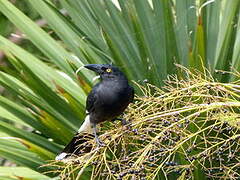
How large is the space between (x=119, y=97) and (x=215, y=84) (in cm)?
91

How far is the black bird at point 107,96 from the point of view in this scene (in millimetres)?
2936

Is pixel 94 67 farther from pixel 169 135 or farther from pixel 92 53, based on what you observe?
pixel 169 135

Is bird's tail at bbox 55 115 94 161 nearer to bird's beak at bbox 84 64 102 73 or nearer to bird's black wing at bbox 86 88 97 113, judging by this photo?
bird's black wing at bbox 86 88 97 113

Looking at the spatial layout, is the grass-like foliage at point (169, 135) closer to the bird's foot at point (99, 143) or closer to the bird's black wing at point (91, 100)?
the bird's foot at point (99, 143)

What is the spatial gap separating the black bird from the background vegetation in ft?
0.20

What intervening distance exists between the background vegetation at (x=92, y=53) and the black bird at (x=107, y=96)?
0.20 ft


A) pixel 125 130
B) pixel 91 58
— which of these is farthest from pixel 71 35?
pixel 125 130

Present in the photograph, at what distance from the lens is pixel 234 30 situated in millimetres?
2977

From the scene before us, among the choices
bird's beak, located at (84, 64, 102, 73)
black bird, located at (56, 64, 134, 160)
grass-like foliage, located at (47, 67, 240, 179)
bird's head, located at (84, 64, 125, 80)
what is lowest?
black bird, located at (56, 64, 134, 160)

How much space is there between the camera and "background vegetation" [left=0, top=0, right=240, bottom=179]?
2.91 m

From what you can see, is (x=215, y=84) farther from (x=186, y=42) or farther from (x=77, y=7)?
(x=77, y=7)

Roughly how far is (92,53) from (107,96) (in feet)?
1.25

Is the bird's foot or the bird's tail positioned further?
the bird's tail

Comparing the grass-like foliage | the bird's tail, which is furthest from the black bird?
the grass-like foliage
